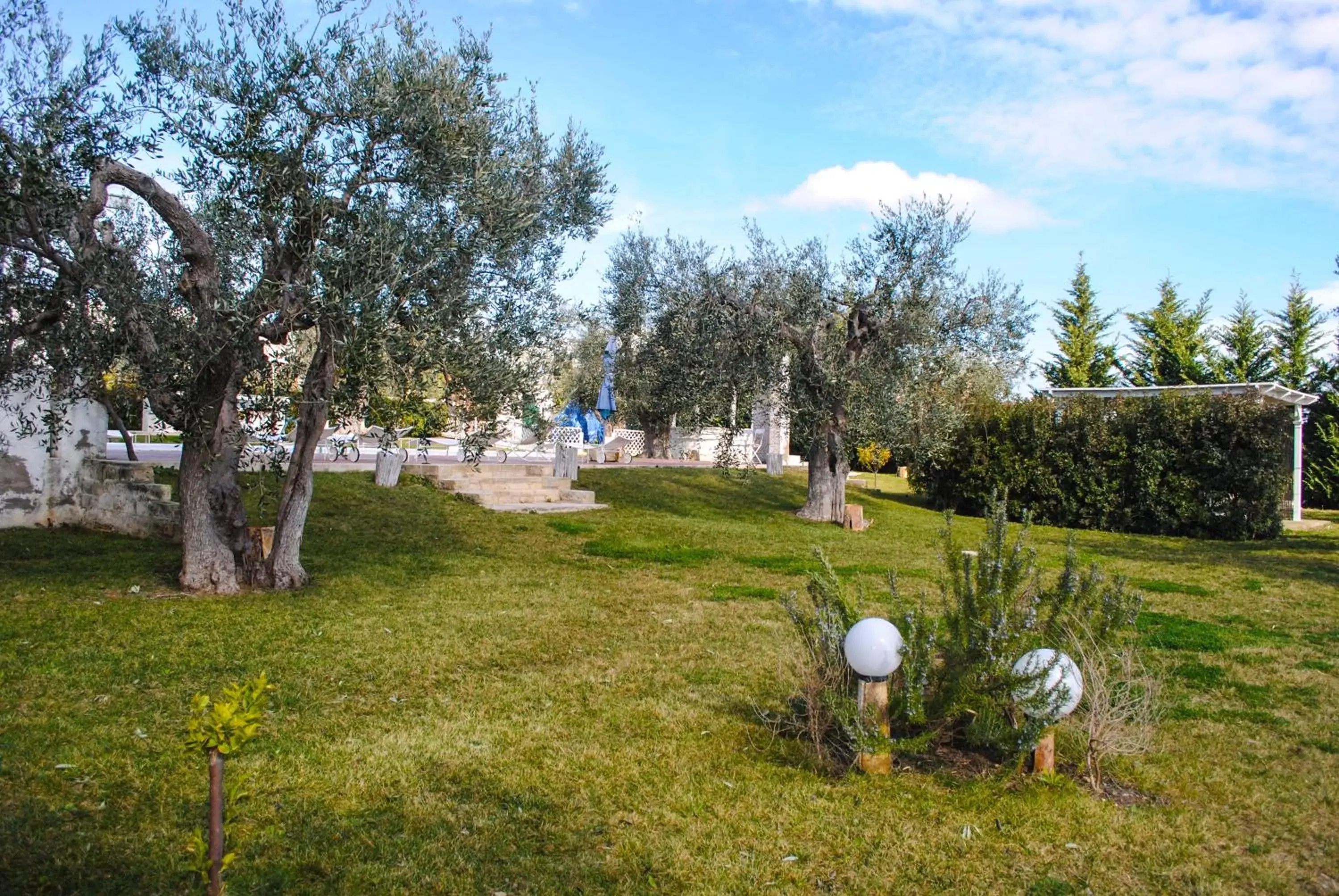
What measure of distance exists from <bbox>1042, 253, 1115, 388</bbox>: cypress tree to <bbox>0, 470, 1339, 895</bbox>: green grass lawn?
2243cm

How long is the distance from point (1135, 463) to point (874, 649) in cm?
1641

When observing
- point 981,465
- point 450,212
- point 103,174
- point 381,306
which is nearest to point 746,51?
point 450,212

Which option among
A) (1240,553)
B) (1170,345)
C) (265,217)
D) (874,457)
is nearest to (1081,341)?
(1170,345)

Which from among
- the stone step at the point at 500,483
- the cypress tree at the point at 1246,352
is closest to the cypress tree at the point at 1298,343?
the cypress tree at the point at 1246,352

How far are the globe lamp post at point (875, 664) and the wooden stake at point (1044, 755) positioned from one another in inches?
27.0

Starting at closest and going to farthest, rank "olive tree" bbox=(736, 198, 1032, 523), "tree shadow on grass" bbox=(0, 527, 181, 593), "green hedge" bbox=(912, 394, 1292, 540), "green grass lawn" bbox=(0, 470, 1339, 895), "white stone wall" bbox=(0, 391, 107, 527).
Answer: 1. "green grass lawn" bbox=(0, 470, 1339, 895)
2. "tree shadow on grass" bbox=(0, 527, 181, 593)
3. "white stone wall" bbox=(0, 391, 107, 527)
4. "olive tree" bbox=(736, 198, 1032, 523)
5. "green hedge" bbox=(912, 394, 1292, 540)

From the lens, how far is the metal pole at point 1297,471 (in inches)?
795

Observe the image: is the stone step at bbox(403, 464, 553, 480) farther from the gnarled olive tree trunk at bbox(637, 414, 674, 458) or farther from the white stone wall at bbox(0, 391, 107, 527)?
the gnarled olive tree trunk at bbox(637, 414, 674, 458)

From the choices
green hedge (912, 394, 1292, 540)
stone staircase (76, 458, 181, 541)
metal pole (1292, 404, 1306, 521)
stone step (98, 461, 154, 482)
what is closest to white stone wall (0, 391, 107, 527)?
stone staircase (76, 458, 181, 541)

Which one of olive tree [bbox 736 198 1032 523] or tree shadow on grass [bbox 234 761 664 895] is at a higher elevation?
olive tree [bbox 736 198 1032 523]

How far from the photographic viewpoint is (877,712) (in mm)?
4336

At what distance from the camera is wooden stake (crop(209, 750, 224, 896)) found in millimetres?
2316

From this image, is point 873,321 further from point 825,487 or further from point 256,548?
point 256,548

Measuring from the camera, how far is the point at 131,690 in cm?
528
